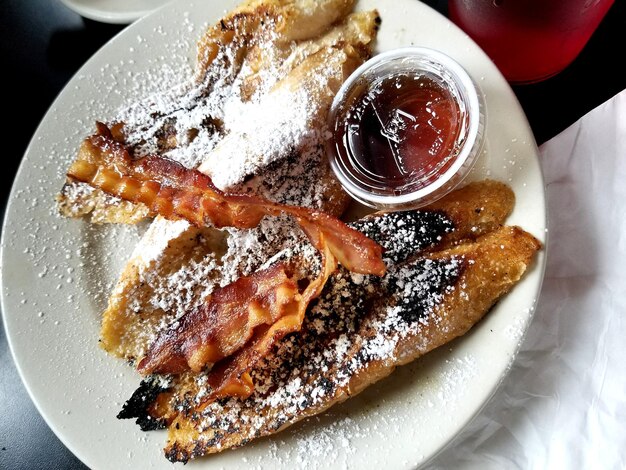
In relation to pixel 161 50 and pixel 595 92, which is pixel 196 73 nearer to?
pixel 161 50

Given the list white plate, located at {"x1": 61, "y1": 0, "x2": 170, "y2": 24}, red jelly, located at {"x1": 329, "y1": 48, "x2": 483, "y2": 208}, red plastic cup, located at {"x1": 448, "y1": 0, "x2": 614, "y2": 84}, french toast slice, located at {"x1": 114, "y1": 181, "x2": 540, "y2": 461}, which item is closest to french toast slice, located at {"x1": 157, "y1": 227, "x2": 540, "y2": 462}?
french toast slice, located at {"x1": 114, "y1": 181, "x2": 540, "y2": 461}

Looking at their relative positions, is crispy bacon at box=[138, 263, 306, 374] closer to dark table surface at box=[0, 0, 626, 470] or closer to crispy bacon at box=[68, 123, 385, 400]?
crispy bacon at box=[68, 123, 385, 400]

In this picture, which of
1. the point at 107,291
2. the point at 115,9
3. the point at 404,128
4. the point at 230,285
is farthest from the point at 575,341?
the point at 115,9

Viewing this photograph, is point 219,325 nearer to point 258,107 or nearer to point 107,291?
point 107,291

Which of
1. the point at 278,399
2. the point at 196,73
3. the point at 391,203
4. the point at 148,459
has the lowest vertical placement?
the point at 148,459

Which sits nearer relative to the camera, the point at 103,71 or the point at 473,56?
the point at 473,56

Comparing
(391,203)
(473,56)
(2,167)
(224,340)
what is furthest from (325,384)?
(2,167)
